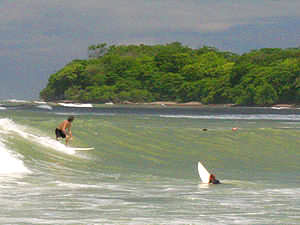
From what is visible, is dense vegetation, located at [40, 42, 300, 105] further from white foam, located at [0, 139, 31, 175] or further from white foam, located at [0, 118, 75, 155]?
white foam, located at [0, 139, 31, 175]

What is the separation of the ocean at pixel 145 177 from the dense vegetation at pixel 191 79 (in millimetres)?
116849

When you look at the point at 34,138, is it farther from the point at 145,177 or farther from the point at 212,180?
the point at 212,180

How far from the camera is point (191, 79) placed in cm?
18038

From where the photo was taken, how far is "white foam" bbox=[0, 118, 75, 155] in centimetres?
2538

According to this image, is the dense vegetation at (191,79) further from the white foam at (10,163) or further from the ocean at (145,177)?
the white foam at (10,163)

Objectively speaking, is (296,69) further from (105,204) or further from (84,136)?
(105,204)

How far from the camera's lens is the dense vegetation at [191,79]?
149m

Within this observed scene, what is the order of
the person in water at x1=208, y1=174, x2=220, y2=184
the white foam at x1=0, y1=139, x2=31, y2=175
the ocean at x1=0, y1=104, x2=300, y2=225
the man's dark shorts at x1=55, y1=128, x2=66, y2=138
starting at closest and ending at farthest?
1. the ocean at x1=0, y1=104, x2=300, y2=225
2. the person in water at x1=208, y1=174, x2=220, y2=184
3. the white foam at x1=0, y1=139, x2=31, y2=175
4. the man's dark shorts at x1=55, y1=128, x2=66, y2=138

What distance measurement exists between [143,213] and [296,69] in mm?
137138

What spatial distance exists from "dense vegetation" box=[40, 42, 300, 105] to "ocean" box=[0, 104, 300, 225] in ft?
383

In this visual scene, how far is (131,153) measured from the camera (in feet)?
84.4

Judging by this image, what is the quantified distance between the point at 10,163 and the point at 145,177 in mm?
4255

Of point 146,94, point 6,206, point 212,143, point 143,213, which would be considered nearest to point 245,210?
point 143,213

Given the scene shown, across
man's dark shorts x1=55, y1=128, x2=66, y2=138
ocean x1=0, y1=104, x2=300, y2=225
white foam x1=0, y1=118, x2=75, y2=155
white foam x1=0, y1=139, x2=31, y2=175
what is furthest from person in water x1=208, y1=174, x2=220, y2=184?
man's dark shorts x1=55, y1=128, x2=66, y2=138
